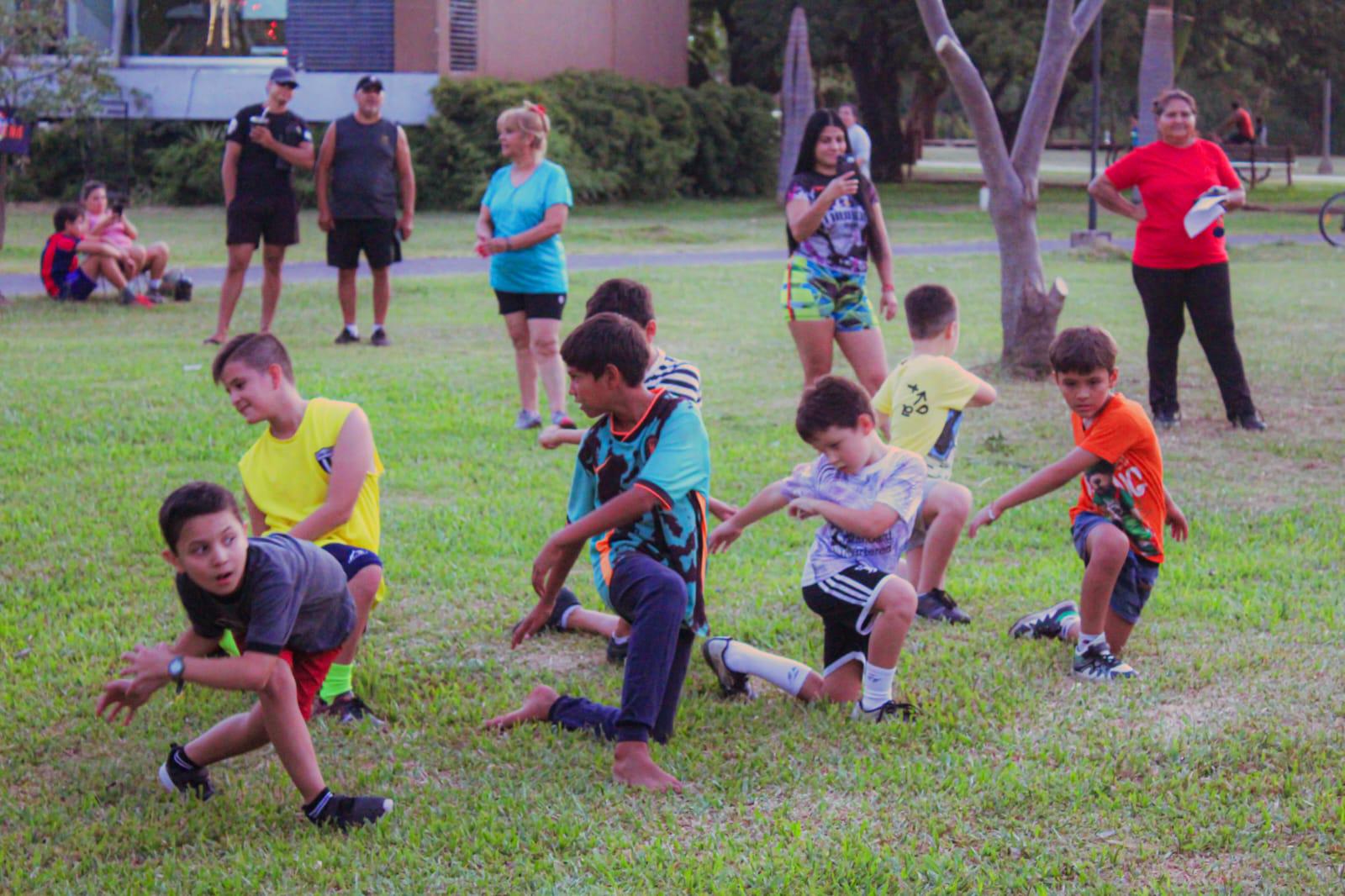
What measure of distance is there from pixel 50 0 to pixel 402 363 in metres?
11.9

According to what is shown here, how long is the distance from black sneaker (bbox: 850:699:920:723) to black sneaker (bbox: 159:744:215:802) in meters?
1.83

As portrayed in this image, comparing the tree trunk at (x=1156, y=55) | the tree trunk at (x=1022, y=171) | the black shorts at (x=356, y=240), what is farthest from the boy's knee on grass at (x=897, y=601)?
the tree trunk at (x=1156, y=55)

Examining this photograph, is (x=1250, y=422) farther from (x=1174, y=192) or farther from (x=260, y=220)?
(x=260, y=220)

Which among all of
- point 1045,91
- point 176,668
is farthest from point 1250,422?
point 176,668

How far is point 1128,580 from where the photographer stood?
4828mm

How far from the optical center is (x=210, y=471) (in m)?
7.50

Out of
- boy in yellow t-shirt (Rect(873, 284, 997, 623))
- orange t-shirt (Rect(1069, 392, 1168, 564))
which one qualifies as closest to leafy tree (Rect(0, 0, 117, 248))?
boy in yellow t-shirt (Rect(873, 284, 997, 623))

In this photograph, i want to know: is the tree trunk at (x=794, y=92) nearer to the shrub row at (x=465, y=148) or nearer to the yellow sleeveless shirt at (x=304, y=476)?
the shrub row at (x=465, y=148)

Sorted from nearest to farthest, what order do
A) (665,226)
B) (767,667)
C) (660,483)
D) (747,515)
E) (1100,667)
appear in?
(660,483), (747,515), (767,667), (1100,667), (665,226)

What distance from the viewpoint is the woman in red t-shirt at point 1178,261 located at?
Answer: 8656 mm

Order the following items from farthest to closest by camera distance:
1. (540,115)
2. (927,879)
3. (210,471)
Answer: (540,115) → (210,471) → (927,879)

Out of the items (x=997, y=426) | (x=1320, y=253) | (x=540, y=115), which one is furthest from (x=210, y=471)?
(x=1320, y=253)

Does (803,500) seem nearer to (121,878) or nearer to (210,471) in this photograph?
(121,878)

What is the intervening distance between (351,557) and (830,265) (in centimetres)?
391
